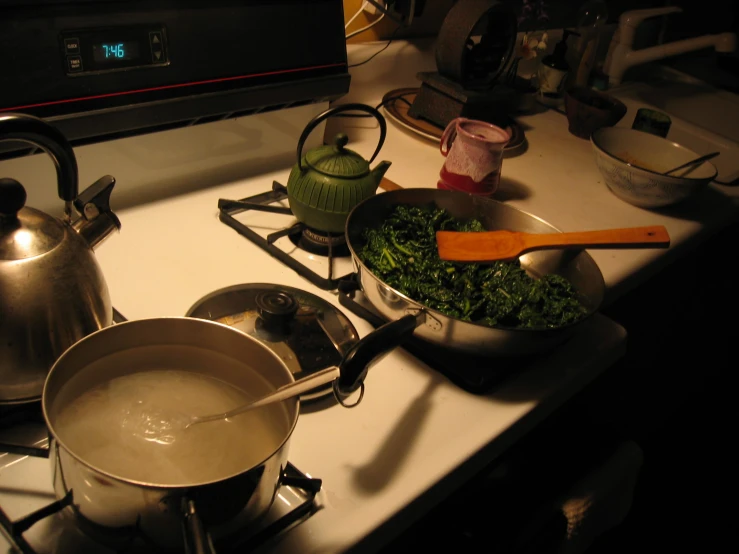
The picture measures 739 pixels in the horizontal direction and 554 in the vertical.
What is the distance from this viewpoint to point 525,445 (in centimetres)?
89

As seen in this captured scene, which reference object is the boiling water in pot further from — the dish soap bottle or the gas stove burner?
the dish soap bottle

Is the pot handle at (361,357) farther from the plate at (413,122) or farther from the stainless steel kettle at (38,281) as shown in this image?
the plate at (413,122)

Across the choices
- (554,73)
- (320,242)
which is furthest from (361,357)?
(554,73)

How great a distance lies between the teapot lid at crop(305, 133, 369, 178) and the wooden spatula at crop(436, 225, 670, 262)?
0.50 feet

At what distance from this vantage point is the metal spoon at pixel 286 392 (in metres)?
0.45

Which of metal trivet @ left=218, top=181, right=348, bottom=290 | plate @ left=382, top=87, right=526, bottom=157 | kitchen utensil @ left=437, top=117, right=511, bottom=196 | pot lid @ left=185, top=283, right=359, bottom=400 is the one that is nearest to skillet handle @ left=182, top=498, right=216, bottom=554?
pot lid @ left=185, top=283, right=359, bottom=400

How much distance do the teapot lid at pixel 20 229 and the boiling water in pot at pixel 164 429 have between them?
128 millimetres

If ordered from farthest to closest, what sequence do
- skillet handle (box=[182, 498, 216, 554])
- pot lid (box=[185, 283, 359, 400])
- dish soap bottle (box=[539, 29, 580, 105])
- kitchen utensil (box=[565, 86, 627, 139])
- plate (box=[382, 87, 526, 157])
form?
dish soap bottle (box=[539, 29, 580, 105]) < kitchen utensil (box=[565, 86, 627, 139]) < plate (box=[382, 87, 526, 157]) < pot lid (box=[185, 283, 359, 400]) < skillet handle (box=[182, 498, 216, 554])

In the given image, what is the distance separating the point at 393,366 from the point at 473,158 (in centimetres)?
46

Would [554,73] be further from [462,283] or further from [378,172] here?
[462,283]

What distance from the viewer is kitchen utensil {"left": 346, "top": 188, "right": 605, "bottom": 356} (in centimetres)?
66

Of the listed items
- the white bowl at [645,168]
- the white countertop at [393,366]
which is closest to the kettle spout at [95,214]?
the white countertop at [393,366]

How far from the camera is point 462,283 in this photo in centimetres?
79

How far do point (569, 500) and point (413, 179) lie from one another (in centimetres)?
61
